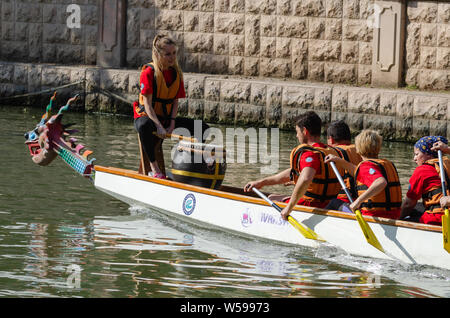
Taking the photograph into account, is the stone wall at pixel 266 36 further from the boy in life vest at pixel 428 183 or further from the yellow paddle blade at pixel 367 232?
the yellow paddle blade at pixel 367 232

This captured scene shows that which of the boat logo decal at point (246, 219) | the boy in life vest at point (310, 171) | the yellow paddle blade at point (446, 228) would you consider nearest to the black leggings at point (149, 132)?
the boat logo decal at point (246, 219)

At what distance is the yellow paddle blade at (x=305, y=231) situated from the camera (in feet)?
29.5

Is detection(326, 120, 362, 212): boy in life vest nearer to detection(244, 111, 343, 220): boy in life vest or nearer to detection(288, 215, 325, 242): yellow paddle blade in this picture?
detection(244, 111, 343, 220): boy in life vest

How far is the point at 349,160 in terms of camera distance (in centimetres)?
923

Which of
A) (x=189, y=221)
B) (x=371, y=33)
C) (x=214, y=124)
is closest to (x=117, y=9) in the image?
(x=214, y=124)

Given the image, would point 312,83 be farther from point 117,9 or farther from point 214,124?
point 117,9

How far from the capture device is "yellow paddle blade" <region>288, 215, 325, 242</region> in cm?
898

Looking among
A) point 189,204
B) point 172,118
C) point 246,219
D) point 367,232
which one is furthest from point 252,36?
point 367,232

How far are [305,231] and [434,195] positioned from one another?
3.93 feet

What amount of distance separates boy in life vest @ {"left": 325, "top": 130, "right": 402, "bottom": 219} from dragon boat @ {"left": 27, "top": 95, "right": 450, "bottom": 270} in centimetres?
18

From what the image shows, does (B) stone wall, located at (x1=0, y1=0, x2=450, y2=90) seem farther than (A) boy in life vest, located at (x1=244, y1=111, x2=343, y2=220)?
Yes

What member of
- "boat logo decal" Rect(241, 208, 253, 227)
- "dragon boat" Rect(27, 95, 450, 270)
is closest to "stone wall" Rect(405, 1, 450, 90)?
"dragon boat" Rect(27, 95, 450, 270)

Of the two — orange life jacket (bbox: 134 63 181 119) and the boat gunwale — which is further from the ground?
orange life jacket (bbox: 134 63 181 119)

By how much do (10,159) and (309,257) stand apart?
580 cm
